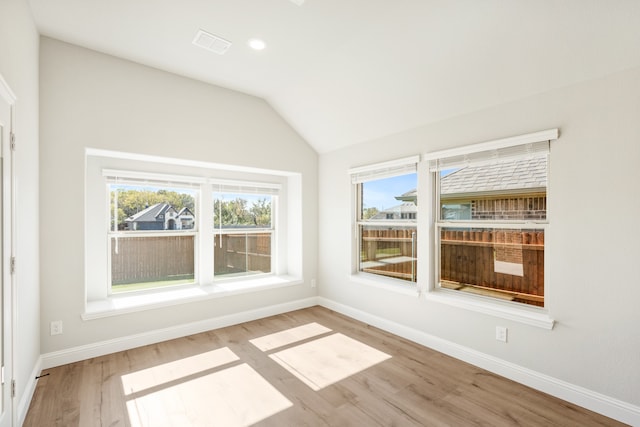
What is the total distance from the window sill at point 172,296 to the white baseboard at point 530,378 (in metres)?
1.68

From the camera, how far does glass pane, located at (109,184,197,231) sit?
137 inches

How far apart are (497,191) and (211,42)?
3004 millimetres

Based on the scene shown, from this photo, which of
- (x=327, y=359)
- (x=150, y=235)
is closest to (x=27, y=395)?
(x=150, y=235)

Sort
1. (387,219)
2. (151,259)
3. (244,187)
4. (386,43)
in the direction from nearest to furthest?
(386,43) → (151,259) → (387,219) → (244,187)

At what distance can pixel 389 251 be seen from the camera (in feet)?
12.7

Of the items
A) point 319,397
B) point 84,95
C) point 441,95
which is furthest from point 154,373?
point 441,95

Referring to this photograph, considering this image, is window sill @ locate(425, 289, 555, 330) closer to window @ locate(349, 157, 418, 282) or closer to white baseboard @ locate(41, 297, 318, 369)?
window @ locate(349, 157, 418, 282)

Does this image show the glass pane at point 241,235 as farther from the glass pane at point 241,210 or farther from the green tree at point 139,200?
the green tree at point 139,200

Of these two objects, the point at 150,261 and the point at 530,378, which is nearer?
the point at 530,378

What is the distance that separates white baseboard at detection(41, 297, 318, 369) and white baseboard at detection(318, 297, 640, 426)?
5.05ft

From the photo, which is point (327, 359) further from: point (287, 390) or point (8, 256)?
point (8, 256)

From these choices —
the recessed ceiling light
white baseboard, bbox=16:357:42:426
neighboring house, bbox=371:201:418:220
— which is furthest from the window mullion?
neighboring house, bbox=371:201:418:220

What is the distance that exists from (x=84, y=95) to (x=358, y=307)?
387 centimetres

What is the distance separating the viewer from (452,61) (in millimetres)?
2537
